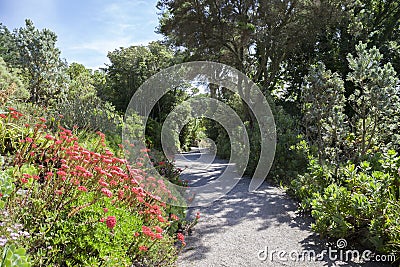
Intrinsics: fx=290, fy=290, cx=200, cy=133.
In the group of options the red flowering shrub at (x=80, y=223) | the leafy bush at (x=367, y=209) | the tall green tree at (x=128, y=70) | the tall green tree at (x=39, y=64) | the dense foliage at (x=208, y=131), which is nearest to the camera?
the red flowering shrub at (x=80, y=223)

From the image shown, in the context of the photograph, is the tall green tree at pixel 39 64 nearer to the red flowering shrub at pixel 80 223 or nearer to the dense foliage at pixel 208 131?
the dense foliage at pixel 208 131

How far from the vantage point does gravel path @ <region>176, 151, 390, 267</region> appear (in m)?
2.67

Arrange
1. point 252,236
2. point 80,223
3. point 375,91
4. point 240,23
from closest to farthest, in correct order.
Result: point 80,223 → point 252,236 → point 375,91 → point 240,23

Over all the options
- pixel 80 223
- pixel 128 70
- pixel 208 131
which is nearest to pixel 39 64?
pixel 128 70

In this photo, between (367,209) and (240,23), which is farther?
(240,23)

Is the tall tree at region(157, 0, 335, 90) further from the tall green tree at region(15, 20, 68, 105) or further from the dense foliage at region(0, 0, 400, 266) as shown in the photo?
the tall green tree at region(15, 20, 68, 105)

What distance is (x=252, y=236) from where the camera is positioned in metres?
3.24

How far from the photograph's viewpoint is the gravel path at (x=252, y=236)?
2.67 m

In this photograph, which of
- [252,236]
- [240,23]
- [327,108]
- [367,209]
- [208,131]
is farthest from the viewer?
[208,131]

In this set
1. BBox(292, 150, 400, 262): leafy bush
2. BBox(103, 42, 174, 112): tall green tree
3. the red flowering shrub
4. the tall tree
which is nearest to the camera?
the red flowering shrub

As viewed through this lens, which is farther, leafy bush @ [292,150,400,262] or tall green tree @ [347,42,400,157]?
tall green tree @ [347,42,400,157]

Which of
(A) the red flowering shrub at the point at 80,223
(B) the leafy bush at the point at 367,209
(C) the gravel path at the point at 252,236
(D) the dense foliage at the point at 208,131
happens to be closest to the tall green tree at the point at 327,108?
(D) the dense foliage at the point at 208,131

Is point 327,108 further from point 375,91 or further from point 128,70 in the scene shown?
point 128,70

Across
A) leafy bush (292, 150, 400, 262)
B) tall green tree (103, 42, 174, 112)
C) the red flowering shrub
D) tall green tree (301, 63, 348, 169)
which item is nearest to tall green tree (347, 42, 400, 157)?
tall green tree (301, 63, 348, 169)
